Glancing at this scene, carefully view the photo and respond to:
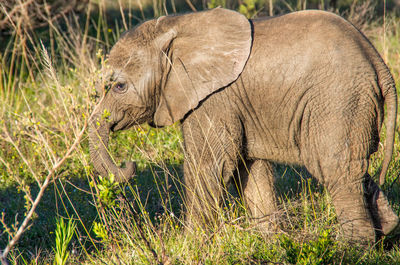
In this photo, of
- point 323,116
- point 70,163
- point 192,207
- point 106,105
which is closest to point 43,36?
point 70,163

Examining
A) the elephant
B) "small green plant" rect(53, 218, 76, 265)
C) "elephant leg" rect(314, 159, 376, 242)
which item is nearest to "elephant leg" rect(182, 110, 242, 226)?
the elephant

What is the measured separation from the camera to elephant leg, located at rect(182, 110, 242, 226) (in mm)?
4168

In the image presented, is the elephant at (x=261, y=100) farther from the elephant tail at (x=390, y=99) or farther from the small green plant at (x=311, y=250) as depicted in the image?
the small green plant at (x=311, y=250)

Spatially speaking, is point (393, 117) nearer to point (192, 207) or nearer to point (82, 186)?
point (192, 207)

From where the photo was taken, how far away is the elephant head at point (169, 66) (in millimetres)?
4215

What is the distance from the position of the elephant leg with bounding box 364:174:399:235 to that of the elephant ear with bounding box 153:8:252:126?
1.32 meters

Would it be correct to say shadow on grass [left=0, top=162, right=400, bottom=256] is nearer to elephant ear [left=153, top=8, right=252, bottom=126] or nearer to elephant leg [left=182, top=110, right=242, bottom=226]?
elephant leg [left=182, top=110, right=242, bottom=226]

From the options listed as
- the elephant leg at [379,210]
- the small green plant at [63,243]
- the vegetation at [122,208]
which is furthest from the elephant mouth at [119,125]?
the elephant leg at [379,210]

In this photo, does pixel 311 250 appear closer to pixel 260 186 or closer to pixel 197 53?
pixel 260 186

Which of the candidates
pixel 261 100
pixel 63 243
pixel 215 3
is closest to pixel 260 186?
pixel 261 100

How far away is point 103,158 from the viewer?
14.2ft

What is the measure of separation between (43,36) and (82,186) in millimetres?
3754

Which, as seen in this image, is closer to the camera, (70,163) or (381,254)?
(381,254)

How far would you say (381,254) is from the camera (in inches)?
155
